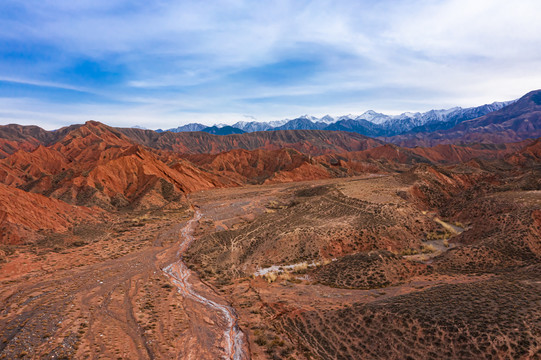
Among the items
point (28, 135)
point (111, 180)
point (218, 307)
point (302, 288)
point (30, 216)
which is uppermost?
point (28, 135)

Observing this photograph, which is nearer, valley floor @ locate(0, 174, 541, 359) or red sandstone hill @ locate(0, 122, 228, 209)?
valley floor @ locate(0, 174, 541, 359)

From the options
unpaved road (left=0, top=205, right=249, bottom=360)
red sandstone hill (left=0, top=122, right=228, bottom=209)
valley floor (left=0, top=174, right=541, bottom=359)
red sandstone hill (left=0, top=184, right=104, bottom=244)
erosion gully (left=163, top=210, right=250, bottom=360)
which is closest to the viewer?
valley floor (left=0, top=174, right=541, bottom=359)

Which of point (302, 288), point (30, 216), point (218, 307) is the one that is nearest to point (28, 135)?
point (30, 216)

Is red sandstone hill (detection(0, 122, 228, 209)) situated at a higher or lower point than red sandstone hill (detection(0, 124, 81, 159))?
lower

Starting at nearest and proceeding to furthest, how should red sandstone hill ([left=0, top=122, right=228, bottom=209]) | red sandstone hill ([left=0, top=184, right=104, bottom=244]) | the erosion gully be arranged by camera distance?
1. the erosion gully
2. red sandstone hill ([left=0, top=184, right=104, bottom=244])
3. red sandstone hill ([left=0, top=122, right=228, bottom=209])

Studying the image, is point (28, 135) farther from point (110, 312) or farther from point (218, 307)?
point (218, 307)

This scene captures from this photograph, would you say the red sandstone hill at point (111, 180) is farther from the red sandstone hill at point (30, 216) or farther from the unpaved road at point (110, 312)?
the unpaved road at point (110, 312)

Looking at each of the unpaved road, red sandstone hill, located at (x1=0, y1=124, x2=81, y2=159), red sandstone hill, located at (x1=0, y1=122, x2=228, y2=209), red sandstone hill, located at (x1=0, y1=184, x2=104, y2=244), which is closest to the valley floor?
the unpaved road

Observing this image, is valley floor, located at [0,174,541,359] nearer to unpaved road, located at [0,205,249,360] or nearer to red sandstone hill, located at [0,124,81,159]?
unpaved road, located at [0,205,249,360]

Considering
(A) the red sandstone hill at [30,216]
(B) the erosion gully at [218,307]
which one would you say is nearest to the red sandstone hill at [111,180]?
(A) the red sandstone hill at [30,216]
